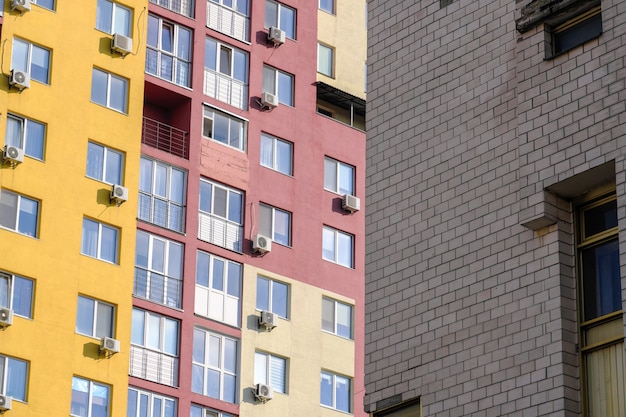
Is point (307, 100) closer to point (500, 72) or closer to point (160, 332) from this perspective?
point (160, 332)

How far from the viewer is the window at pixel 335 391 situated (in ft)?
192

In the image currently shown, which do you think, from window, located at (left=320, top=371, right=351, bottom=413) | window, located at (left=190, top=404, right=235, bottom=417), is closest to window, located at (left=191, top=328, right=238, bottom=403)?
window, located at (left=190, top=404, right=235, bottom=417)

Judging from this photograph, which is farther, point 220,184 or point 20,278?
point 220,184

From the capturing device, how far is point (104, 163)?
54.2m

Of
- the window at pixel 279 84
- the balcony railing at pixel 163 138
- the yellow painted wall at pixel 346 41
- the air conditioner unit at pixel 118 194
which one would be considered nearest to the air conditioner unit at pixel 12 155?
the air conditioner unit at pixel 118 194

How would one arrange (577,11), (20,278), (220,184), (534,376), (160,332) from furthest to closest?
(220,184) → (160,332) → (20,278) → (577,11) → (534,376)

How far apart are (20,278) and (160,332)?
5696 mm

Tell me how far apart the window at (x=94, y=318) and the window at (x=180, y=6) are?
37.5 ft

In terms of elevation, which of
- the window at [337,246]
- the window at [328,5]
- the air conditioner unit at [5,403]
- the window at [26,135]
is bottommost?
the air conditioner unit at [5,403]

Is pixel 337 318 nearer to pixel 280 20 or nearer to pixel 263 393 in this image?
pixel 263 393

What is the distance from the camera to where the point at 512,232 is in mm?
24641

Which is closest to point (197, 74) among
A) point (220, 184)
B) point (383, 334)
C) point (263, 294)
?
point (220, 184)

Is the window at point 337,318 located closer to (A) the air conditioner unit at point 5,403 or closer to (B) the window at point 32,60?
(B) the window at point 32,60

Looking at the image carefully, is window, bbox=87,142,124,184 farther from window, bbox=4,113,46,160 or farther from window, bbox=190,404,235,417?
window, bbox=190,404,235,417
